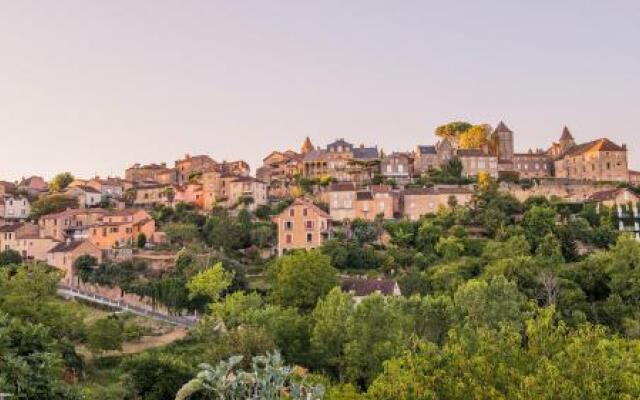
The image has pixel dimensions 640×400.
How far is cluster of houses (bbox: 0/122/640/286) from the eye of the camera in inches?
2606

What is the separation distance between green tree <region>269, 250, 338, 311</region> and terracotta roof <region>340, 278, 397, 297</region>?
5.26ft

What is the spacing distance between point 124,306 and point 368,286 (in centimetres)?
1986

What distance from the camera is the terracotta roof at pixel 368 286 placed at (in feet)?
161

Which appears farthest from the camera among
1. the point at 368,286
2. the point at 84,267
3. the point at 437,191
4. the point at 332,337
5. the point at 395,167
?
the point at 395,167

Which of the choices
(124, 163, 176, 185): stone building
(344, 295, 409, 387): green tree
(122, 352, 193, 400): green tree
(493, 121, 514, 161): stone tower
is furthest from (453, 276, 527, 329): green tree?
(124, 163, 176, 185): stone building

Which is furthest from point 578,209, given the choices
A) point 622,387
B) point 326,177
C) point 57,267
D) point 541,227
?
point 622,387

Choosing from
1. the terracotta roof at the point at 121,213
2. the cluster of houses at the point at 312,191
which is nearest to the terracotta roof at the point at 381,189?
the cluster of houses at the point at 312,191

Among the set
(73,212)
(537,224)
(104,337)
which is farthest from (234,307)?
(73,212)

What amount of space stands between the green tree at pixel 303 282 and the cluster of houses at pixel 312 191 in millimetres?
14433

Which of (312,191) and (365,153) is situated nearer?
(312,191)

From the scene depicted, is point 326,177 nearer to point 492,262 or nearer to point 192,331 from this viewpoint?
point 492,262

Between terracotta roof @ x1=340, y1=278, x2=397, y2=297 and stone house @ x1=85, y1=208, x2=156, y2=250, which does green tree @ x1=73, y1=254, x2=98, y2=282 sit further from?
terracotta roof @ x1=340, y1=278, x2=397, y2=297

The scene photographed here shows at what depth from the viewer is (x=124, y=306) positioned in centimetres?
5384

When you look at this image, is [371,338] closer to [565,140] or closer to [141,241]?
[141,241]
